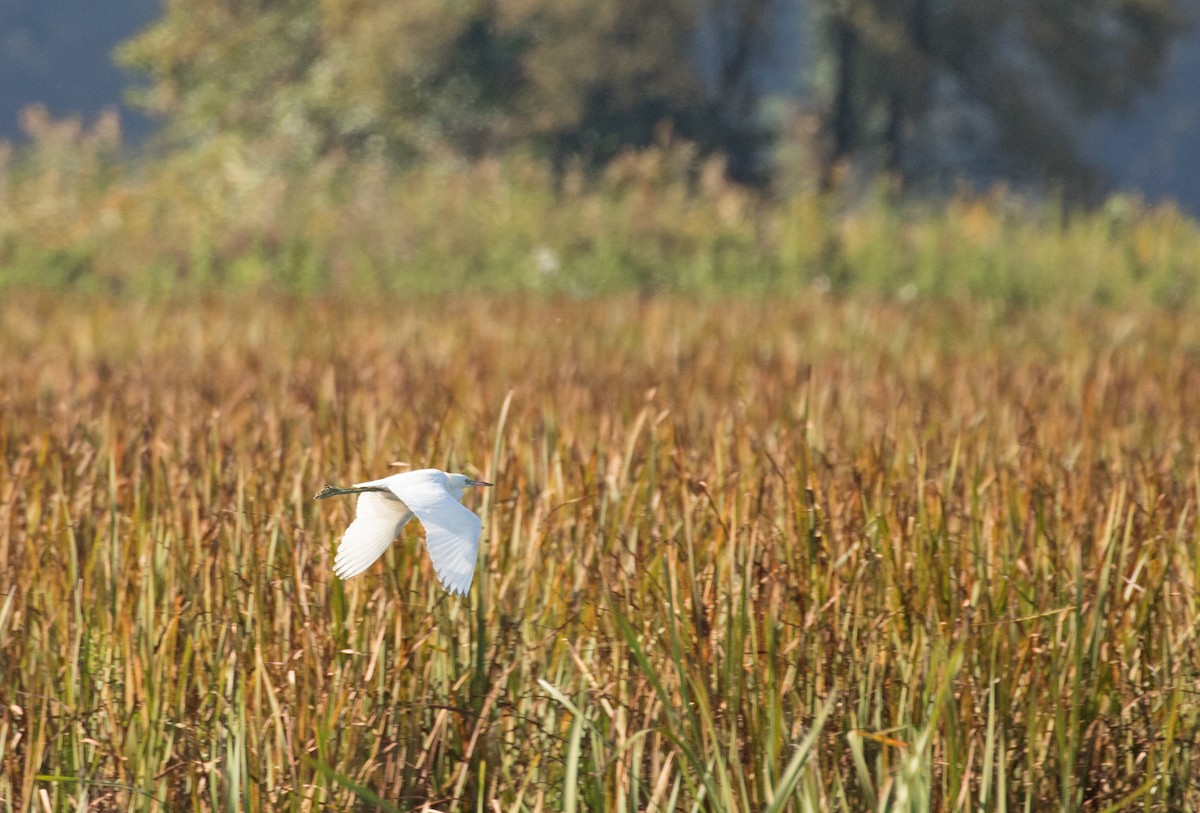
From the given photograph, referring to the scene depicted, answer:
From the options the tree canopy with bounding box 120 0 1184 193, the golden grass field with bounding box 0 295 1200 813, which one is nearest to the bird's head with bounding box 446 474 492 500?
the golden grass field with bounding box 0 295 1200 813

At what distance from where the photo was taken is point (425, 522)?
1297 millimetres

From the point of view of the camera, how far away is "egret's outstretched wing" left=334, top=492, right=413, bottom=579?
1.42 m

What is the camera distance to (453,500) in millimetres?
1345

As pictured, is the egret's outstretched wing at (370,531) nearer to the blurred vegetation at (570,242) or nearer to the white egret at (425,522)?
the white egret at (425,522)

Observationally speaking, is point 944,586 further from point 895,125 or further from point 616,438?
point 895,125

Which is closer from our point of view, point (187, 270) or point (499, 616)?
point (499, 616)

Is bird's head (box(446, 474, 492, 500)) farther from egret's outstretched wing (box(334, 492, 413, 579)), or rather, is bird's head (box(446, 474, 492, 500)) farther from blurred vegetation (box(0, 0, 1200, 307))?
blurred vegetation (box(0, 0, 1200, 307))

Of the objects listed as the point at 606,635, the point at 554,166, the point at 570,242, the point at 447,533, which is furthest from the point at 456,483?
the point at 554,166

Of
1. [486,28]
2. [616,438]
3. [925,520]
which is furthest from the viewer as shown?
[486,28]

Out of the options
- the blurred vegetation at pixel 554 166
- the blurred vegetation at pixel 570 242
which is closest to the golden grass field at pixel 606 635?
the blurred vegetation at pixel 554 166

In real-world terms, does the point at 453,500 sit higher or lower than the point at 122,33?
lower

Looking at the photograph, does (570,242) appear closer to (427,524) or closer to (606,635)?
(606,635)

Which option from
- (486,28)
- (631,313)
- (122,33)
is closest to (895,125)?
(486,28)

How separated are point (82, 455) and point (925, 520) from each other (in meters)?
1.50
